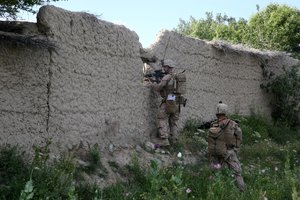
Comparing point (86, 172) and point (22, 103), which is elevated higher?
point (22, 103)

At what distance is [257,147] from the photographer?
32.4 feet

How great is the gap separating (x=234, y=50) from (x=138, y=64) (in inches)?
141

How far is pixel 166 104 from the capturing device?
8.31 metres

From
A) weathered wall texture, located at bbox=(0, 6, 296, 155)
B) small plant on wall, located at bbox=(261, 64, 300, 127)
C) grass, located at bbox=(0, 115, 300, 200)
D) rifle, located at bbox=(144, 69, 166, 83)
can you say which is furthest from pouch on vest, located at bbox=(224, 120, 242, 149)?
small plant on wall, located at bbox=(261, 64, 300, 127)

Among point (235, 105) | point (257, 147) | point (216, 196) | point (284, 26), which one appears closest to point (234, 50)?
point (235, 105)

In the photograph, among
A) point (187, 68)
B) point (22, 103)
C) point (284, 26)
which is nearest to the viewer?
point (22, 103)

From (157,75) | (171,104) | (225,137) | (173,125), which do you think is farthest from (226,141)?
(157,75)

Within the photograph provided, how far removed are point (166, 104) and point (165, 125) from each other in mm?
330

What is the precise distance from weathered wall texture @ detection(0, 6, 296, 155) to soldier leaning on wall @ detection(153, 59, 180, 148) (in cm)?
21

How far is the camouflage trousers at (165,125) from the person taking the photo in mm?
8281

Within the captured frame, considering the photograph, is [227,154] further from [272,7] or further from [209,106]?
[272,7]

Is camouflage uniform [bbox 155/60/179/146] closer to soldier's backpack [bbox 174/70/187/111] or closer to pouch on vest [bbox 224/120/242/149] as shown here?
soldier's backpack [bbox 174/70/187/111]

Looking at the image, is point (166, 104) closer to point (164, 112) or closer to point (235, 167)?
point (164, 112)

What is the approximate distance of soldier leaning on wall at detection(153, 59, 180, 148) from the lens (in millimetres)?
→ 8242
